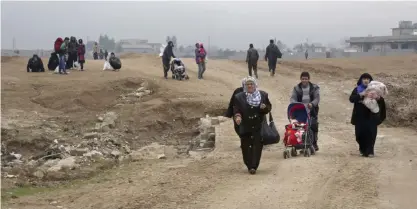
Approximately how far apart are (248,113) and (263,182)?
1.32 metres

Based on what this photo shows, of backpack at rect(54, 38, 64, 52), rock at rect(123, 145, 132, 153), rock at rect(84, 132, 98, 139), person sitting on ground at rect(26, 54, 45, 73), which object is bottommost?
rock at rect(123, 145, 132, 153)

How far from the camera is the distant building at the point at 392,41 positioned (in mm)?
65812

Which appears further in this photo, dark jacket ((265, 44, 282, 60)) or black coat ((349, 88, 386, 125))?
dark jacket ((265, 44, 282, 60))

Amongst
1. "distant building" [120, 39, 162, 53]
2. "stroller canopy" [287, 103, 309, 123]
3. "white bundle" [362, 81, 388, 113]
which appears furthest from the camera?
"distant building" [120, 39, 162, 53]

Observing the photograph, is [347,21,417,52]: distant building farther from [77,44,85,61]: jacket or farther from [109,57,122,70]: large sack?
[77,44,85,61]: jacket

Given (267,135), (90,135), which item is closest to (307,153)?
(267,135)

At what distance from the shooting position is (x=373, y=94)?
10.9 meters

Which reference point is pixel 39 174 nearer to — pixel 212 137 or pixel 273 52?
pixel 212 137

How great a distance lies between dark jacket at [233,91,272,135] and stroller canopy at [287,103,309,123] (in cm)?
143

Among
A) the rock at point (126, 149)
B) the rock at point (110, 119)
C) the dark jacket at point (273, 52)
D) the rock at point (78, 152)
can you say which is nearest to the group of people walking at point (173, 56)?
the dark jacket at point (273, 52)

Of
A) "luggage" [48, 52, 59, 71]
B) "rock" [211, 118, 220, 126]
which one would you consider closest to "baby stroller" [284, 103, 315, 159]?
"rock" [211, 118, 220, 126]

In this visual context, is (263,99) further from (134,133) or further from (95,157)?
(134,133)

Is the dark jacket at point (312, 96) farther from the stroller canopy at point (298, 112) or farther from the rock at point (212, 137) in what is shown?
the rock at point (212, 137)

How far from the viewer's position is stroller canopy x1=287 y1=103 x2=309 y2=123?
36.8 ft
